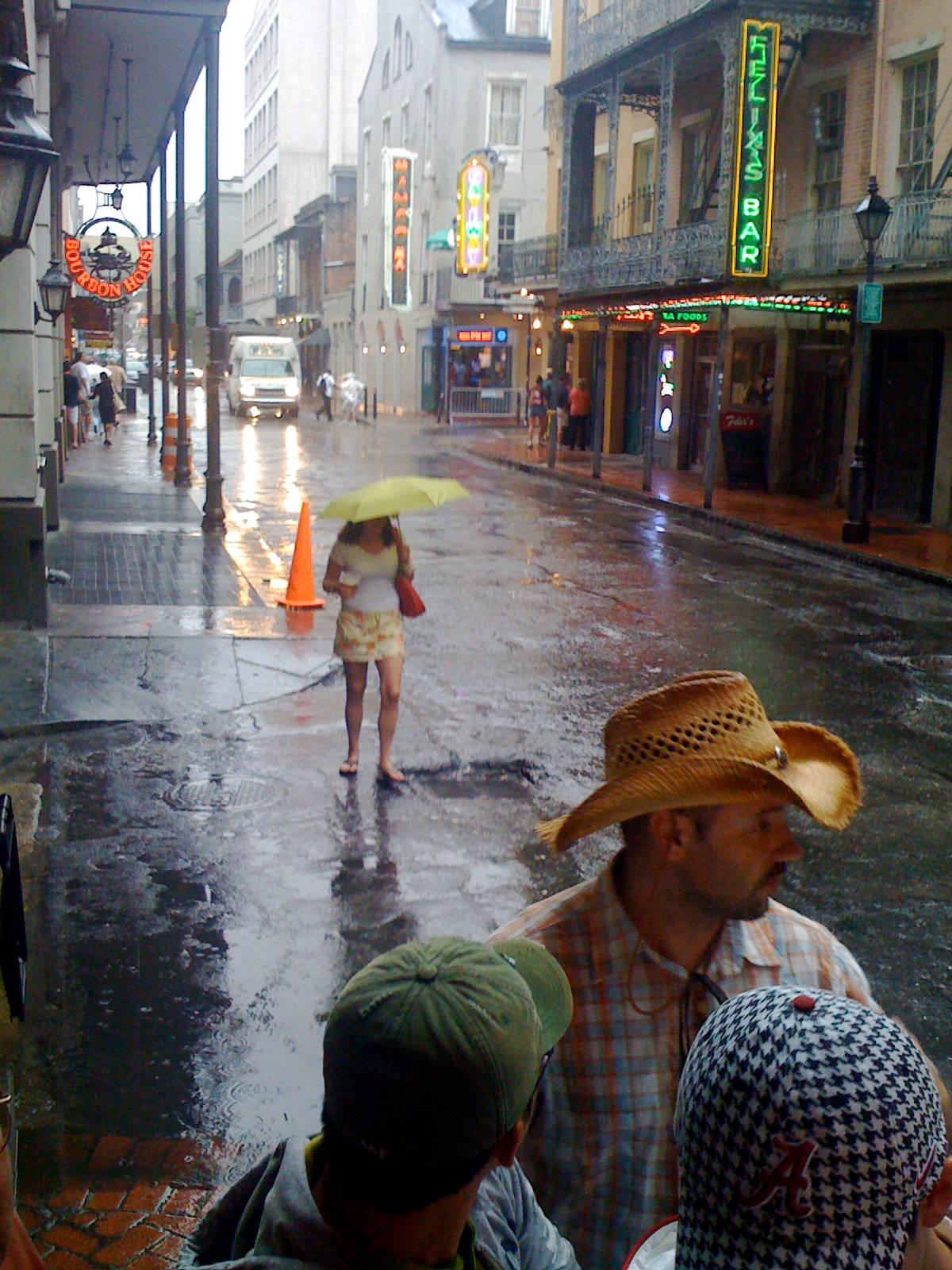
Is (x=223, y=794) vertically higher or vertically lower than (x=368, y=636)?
lower

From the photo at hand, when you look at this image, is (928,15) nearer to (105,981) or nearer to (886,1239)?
(105,981)

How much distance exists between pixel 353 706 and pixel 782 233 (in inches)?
751

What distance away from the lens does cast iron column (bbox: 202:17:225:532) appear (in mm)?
17562

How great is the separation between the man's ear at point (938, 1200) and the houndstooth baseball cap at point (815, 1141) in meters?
0.03

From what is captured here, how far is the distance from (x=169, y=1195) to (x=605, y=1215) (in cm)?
192

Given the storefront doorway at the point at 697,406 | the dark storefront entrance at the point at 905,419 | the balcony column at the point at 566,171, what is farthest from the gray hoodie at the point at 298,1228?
the balcony column at the point at 566,171

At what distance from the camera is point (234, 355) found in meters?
53.8

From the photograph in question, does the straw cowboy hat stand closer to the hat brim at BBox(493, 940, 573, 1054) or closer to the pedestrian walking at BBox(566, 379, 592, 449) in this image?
the hat brim at BBox(493, 940, 573, 1054)

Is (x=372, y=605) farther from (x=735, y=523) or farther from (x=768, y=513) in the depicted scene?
(x=768, y=513)

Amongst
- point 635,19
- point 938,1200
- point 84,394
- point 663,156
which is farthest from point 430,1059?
point 84,394

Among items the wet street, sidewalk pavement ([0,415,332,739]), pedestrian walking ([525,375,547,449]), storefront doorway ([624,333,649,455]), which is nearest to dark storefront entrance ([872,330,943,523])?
the wet street

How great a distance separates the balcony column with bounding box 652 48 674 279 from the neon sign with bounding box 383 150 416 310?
101ft

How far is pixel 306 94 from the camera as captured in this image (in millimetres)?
83625

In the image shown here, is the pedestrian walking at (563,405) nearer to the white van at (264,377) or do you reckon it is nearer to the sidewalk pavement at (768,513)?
the sidewalk pavement at (768,513)
